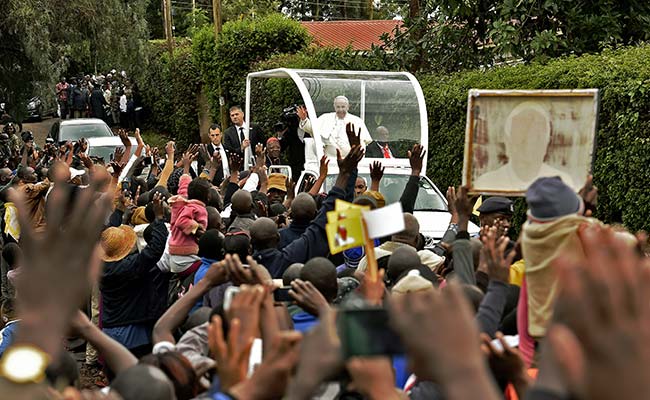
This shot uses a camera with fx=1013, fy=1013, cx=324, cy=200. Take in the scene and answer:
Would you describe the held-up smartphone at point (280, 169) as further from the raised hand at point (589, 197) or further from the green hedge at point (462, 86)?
the raised hand at point (589, 197)

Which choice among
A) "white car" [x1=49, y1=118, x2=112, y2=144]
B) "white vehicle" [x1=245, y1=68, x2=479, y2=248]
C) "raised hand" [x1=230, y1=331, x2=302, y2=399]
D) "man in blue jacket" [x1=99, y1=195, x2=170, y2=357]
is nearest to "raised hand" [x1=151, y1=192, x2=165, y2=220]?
"man in blue jacket" [x1=99, y1=195, x2=170, y2=357]

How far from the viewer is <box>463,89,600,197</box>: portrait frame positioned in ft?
21.3

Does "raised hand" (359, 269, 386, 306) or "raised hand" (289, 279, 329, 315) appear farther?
"raised hand" (289, 279, 329, 315)

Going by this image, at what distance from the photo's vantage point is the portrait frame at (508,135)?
6.49 metres

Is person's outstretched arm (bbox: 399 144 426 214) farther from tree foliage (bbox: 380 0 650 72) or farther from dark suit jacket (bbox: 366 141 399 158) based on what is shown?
tree foliage (bbox: 380 0 650 72)

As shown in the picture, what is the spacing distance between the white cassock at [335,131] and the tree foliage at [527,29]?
3.16 meters

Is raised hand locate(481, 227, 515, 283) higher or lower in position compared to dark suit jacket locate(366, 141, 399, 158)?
higher

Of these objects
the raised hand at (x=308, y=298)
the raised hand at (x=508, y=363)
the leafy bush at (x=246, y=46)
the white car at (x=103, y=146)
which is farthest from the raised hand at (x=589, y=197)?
the leafy bush at (x=246, y=46)

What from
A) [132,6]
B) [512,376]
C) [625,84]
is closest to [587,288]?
[512,376]

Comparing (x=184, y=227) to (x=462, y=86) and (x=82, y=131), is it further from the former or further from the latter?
(x=82, y=131)

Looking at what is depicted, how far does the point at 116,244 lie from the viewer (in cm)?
707

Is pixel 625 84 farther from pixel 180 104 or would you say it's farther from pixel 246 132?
pixel 180 104

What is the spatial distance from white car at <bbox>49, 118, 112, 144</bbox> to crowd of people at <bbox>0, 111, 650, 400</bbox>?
17.0m

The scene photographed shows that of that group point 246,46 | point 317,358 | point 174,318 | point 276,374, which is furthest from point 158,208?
point 246,46
